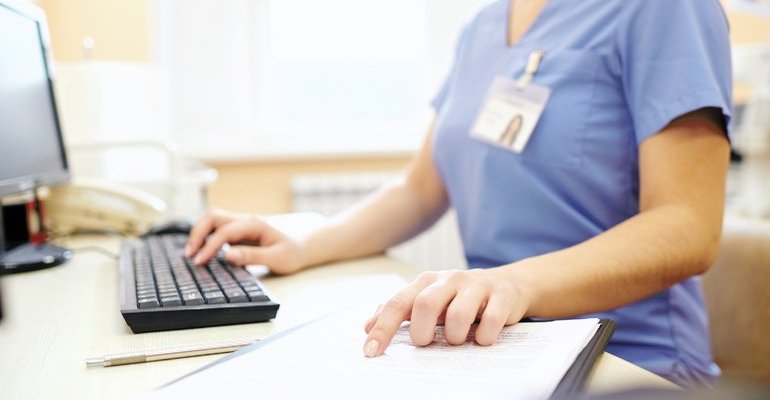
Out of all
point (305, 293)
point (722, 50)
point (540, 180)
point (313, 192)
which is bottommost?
point (313, 192)

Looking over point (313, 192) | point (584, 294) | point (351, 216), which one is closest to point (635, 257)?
point (584, 294)

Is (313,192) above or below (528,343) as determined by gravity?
below

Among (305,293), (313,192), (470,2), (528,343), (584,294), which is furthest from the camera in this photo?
(470,2)

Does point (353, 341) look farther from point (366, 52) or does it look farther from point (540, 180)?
point (366, 52)

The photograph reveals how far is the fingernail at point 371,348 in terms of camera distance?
0.52 m

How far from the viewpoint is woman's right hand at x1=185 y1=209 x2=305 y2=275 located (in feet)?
2.92

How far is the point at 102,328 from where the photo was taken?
0.67 metres

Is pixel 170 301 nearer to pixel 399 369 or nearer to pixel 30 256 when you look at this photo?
pixel 399 369

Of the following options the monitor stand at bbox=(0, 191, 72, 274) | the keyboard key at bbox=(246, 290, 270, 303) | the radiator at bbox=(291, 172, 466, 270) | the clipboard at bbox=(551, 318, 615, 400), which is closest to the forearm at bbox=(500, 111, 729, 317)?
the clipboard at bbox=(551, 318, 615, 400)

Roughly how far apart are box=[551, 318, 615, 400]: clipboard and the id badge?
41 centimetres

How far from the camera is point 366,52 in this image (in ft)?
9.64

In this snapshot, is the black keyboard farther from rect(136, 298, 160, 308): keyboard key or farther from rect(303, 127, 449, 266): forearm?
rect(303, 127, 449, 266): forearm

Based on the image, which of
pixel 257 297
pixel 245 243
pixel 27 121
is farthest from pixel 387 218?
pixel 27 121

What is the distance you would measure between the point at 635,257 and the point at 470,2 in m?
2.38
